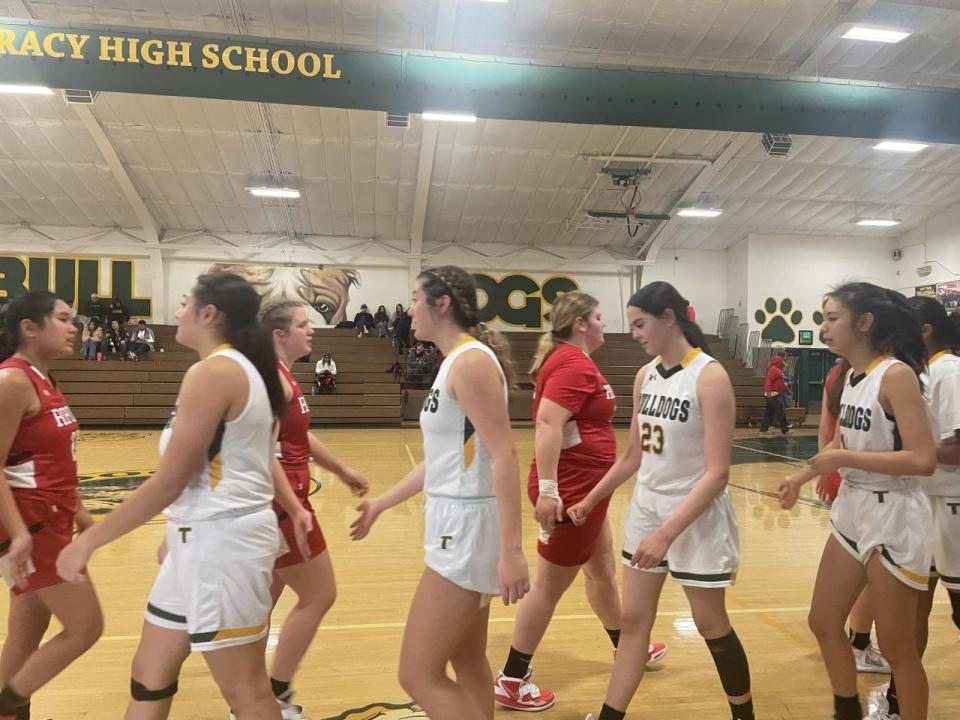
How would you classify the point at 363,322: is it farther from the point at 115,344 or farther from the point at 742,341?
the point at 742,341

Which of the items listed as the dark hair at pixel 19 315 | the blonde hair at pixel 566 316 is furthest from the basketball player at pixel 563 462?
the dark hair at pixel 19 315

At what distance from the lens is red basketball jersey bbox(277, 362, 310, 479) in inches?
105

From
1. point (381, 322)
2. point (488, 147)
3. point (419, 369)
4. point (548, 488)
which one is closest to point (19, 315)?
point (548, 488)

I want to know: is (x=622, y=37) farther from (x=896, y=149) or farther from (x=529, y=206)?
(x=896, y=149)

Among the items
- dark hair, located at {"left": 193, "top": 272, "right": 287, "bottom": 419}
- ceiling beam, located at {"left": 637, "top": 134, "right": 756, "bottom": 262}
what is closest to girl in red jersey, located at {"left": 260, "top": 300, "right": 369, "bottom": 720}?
dark hair, located at {"left": 193, "top": 272, "right": 287, "bottom": 419}

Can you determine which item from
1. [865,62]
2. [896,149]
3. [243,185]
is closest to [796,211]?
[896,149]

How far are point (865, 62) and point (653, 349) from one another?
40.1 feet

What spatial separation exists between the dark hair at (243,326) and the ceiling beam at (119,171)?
44.3 feet

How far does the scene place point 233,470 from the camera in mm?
1690

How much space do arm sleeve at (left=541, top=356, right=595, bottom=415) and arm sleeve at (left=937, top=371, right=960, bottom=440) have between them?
4.63 ft

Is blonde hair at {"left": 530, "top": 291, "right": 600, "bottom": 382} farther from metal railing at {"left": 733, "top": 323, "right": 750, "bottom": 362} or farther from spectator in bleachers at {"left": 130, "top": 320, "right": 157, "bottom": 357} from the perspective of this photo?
metal railing at {"left": 733, "top": 323, "right": 750, "bottom": 362}

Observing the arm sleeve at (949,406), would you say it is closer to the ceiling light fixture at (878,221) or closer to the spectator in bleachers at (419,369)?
the spectator in bleachers at (419,369)

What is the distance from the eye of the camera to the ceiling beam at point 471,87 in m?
5.43

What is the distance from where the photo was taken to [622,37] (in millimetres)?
11062
